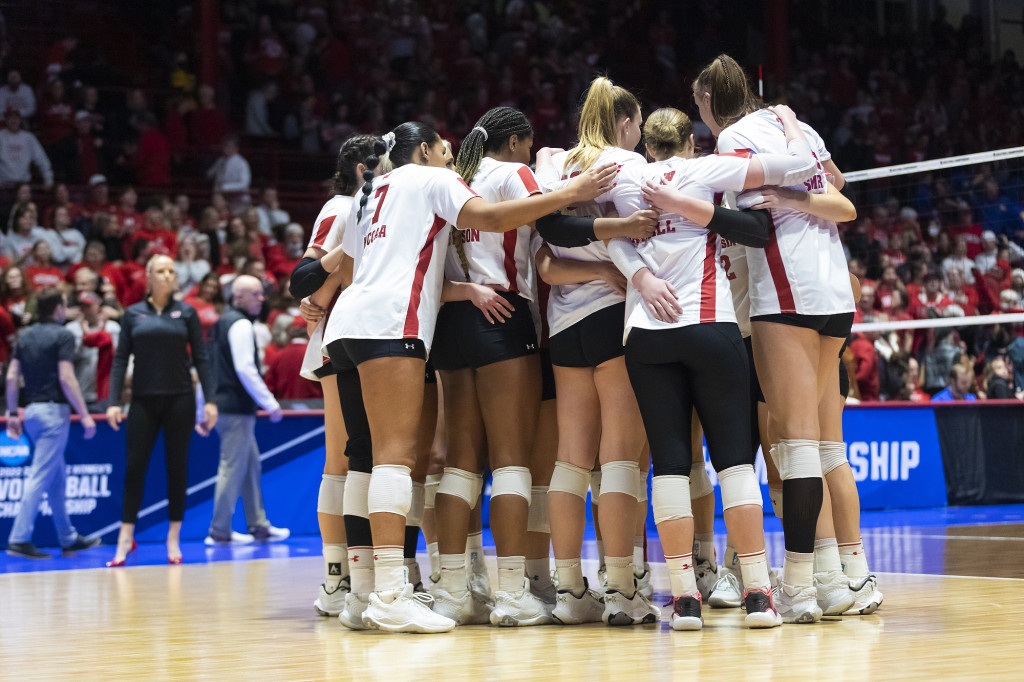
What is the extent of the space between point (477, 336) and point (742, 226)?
111 cm

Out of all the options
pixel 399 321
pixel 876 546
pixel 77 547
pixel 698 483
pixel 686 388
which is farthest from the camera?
pixel 77 547

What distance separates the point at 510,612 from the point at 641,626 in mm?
514

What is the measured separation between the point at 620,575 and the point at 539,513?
542 mm

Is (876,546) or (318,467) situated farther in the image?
(318,467)

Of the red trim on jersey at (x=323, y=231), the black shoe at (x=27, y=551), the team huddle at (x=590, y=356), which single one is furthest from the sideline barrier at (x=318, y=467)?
the team huddle at (x=590, y=356)

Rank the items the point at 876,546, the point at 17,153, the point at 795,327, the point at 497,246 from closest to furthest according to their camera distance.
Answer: the point at 795,327
the point at 497,246
the point at 876,546
the point at 17,153

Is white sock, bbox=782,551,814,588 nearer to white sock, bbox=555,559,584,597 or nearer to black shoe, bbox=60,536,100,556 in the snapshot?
white sock, bbox=555,559,584,597

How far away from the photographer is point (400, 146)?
4879 millimetres

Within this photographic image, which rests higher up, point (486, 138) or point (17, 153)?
point (17, 153)

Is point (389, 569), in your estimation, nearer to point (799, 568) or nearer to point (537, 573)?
point (537, 573)

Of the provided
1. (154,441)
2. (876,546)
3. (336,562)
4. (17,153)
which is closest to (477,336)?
(336,562)

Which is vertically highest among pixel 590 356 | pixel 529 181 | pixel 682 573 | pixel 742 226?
pixel 529 181

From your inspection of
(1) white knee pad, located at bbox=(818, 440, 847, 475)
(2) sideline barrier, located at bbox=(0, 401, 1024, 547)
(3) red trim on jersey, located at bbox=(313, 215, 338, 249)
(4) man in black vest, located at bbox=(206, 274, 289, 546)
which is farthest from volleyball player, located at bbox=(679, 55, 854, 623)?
(2) sideline barrier, located at bbox=(0, 401, 1024, 547)

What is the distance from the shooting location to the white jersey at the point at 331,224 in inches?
204
